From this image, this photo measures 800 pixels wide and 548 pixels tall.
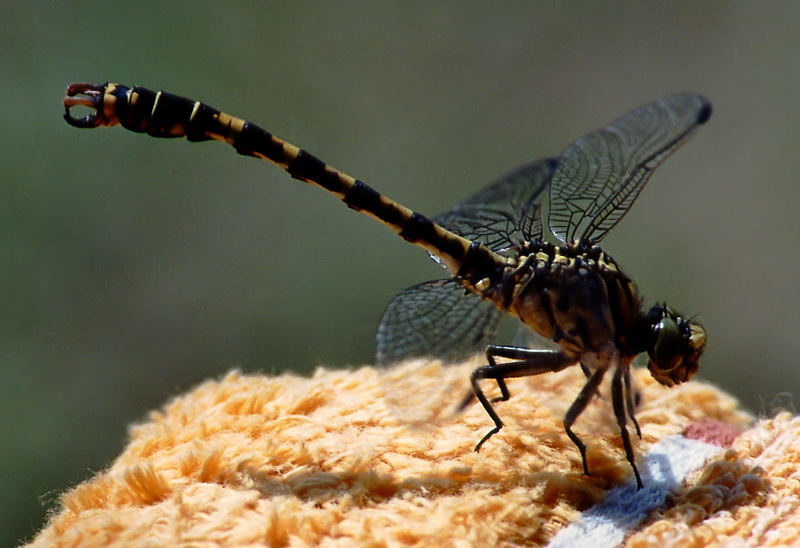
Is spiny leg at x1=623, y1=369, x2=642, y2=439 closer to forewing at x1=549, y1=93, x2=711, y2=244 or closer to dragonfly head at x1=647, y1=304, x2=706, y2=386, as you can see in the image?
dragonfly head at x1=647, y1=304, x2=706, y2=386

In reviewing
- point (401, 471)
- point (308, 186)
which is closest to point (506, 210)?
point (401, 471)

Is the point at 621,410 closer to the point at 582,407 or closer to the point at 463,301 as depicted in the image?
the point at 582,407

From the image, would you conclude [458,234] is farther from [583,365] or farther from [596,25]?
[596,25]

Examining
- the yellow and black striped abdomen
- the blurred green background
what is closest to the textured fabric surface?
the yellow and black striped abdomen

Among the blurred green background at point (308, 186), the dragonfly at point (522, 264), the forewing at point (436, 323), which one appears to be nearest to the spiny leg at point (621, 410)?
the dragonfly at point (522, 264)

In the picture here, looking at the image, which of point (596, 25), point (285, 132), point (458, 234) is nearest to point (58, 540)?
point (458, 234)

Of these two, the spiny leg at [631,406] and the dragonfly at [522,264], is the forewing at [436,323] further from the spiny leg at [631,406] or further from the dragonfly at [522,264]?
the spiny leg at [631,406]

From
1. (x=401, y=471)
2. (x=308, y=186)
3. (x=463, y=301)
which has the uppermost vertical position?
(x=308, y=186)
